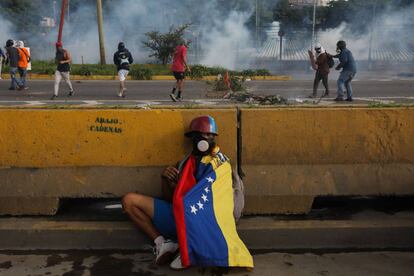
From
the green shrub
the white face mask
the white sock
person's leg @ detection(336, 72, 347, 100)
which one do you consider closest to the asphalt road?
person's leg @ detection(336, 72, 347, 100)

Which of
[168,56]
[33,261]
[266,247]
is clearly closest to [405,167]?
[266,247]

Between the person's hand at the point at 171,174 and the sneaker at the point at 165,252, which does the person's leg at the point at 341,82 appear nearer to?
the person's hand at the point at 171,174

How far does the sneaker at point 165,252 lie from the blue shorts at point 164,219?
135mm

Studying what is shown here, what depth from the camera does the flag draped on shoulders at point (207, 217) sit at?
355 centimetres

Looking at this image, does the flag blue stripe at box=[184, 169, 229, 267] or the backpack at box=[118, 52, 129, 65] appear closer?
the flag blue stripe at box=[184, 169, 229, 267]

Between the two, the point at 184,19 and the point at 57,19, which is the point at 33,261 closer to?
the point at 184,19

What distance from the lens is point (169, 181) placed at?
3961 millimetres

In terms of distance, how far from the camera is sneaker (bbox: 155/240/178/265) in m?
3.72

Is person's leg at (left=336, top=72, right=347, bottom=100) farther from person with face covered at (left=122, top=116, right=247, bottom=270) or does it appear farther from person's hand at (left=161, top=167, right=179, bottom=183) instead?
person's hand at (left=161, top=167, right=179, bottom=183)

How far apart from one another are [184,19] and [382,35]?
12.9 metres

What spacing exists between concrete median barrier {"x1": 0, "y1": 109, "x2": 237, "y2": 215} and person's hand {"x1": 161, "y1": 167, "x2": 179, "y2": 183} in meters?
0.33

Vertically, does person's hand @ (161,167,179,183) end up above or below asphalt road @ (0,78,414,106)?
above

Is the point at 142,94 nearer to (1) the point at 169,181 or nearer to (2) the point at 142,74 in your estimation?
(2) the point at 142,74

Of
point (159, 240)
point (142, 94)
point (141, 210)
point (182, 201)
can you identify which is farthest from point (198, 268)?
point (142, 94)
